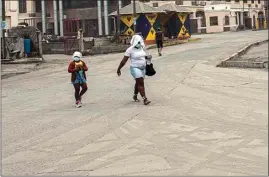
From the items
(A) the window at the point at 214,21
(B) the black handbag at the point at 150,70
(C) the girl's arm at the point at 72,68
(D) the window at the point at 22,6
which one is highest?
(D) the window at the point at 22,6

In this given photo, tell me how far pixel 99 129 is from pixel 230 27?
56.4m

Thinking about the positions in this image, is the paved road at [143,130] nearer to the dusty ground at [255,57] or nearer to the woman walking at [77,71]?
the woman walking at [77,71]

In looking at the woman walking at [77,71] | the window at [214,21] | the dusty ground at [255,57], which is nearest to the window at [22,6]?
the window at [214,21]

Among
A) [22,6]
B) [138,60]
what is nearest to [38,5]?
[22,6]

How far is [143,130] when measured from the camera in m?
6.86

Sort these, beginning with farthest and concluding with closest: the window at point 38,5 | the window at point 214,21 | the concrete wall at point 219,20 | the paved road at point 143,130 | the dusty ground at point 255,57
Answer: the window at point 38,5
the window at point 214,21
the concrete wall at point 219,20
the dusty ground at point 255,57
the paved road at point 143,130

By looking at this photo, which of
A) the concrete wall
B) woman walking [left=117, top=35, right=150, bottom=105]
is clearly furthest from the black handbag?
the concrete wall

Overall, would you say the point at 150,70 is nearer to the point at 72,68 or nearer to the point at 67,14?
the point at 72,68

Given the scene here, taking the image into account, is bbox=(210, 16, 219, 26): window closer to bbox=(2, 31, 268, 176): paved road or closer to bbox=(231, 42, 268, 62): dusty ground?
bbox=(231, 42, 268, 62): dusty ground

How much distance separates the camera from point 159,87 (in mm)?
11469

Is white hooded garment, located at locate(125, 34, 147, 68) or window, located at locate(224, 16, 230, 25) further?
window, located at locate(224, 16, 230, 25)

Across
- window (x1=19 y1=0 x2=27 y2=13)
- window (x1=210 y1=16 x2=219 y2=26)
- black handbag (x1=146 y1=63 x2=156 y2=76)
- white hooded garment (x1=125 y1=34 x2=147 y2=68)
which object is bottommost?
black handbag (x1=146 y1=63 x2=156 y2=76)

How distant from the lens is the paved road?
520 cm

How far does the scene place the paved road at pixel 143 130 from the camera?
520 cm
